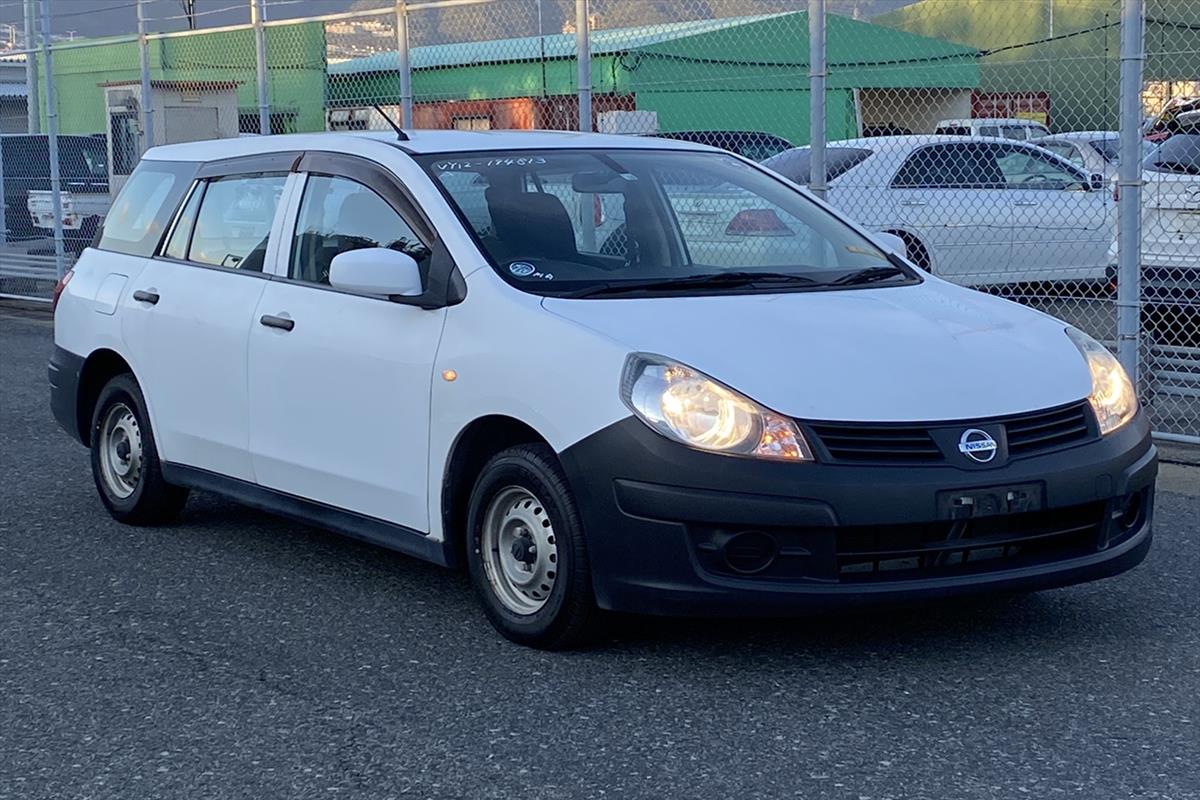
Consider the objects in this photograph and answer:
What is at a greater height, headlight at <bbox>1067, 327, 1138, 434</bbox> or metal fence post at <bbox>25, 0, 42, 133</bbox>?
metal fence post at <bbox>25, 0, 42, 133</bbox>

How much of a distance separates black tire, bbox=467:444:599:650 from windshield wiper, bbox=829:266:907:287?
130cm

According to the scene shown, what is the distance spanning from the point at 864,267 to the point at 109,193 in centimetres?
1470

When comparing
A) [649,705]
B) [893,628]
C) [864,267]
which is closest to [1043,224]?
[864,267]

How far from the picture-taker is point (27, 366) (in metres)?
12.7

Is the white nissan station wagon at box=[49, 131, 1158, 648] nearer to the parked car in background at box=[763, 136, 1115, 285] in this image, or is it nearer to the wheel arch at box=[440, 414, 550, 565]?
the wheel arch at box=[440, 414, 550, 565]

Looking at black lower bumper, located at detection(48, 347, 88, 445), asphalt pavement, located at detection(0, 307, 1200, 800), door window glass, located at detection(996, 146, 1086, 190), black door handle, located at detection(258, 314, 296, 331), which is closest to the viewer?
asphalt pavement, located at detection(0, 307, 1200, 800)

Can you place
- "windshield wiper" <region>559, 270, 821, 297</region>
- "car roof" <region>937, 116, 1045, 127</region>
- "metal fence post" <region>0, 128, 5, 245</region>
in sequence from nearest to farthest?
"windshield wiper" <region>559, 270, 821, 297</region>
"car roof" <region>937, 116, 1045, 127</region>
"metal fence post" <region>0, 128, 5, 245</region>

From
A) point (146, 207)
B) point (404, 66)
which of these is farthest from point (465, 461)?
point (404, 66)

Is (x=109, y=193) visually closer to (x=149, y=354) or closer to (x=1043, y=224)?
(x=1043, y=224)

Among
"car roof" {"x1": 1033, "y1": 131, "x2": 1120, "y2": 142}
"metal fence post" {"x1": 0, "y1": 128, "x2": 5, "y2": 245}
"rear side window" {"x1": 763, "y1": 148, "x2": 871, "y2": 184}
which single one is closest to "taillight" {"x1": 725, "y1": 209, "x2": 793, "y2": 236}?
"car roof" {"x1": 1033, "y1": 131, "x2": 1120, "y2": 142}

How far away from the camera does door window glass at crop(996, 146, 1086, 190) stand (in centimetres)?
1277

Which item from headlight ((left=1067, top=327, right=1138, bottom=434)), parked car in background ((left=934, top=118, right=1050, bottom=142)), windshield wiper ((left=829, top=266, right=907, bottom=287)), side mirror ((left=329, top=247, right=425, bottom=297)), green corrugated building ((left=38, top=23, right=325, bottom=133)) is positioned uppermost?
green corrugated building ((left=38, top=23, right=325, bottom=133))

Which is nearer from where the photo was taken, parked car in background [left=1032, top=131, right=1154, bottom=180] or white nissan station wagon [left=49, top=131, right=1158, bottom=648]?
white nissan station wagon [left=49, top=131, right=1158, bottom=648]

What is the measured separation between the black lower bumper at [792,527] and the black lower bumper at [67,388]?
3.29 m
